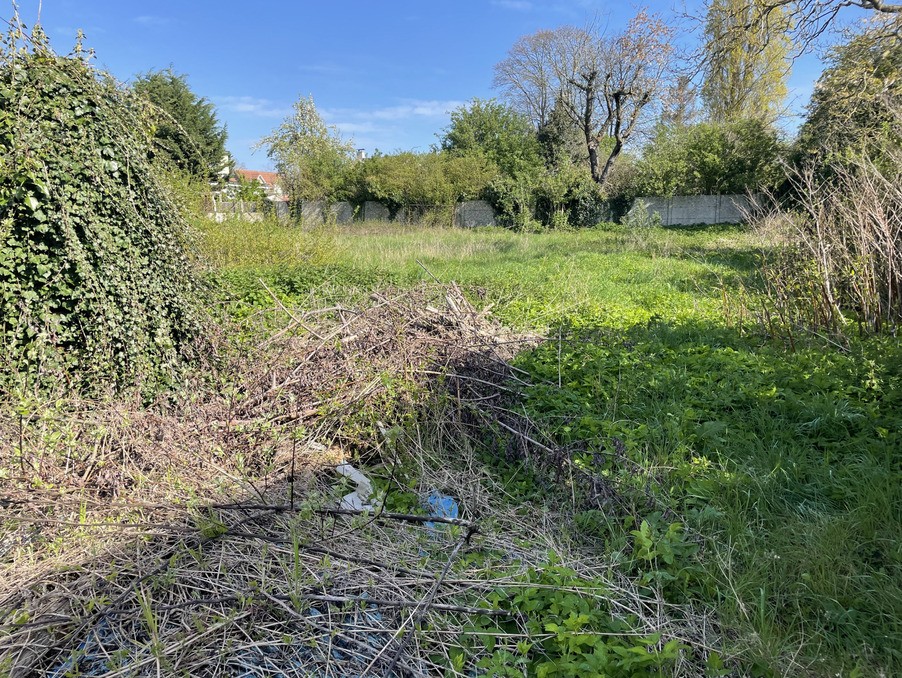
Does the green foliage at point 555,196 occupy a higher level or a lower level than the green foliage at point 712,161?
lower

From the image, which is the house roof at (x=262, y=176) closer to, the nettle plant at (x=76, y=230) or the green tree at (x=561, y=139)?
the nettle plant at (x=76, y=230)

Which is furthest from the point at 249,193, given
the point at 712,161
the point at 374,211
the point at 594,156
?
the point at 594,156

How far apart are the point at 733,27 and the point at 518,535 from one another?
14.3 meters

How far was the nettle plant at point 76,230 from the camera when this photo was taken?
331 cm

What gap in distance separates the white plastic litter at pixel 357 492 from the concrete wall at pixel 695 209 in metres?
22.4

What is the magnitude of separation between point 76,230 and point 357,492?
259 cm

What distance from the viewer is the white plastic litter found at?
113 inches

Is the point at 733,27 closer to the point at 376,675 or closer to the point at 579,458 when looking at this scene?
the point at 579,458

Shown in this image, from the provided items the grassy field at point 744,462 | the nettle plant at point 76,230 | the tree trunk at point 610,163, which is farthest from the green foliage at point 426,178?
the nettle plant at point 76,230

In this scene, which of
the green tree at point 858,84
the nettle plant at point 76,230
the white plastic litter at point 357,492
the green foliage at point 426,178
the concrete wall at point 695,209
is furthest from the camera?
the green foliage at point 426,178

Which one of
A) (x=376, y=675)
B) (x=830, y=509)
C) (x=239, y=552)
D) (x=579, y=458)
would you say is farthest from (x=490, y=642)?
(x=830, y=509)

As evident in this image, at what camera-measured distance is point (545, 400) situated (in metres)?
4.04

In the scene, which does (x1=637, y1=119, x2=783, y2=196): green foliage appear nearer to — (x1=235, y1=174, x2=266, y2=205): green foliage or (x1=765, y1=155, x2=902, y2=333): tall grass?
(x1=765, y1=155, x2=902, y2=333): tall grass

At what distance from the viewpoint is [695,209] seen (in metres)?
23.6
